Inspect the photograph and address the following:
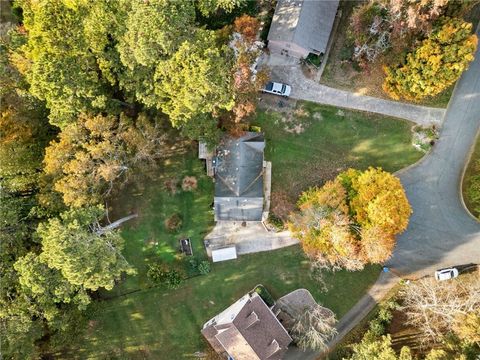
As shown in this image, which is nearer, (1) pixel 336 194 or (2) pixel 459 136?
(1) pixel 336 194

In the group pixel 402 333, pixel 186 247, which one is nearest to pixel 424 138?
pixel 402 333

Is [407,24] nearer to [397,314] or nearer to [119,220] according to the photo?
[397,314]

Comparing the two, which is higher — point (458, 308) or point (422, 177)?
point (422, 177)

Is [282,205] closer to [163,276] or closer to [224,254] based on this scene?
[224,254]

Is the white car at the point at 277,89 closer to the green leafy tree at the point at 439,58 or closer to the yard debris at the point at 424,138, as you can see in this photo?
the green leafy tree at the point at 439,58

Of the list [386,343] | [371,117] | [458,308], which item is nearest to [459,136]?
[371,117]

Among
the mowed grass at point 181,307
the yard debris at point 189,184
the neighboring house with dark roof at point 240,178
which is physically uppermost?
the neighboring house with dark roof at point 240,178

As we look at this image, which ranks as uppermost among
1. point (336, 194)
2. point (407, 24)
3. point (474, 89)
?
point (407, 24)

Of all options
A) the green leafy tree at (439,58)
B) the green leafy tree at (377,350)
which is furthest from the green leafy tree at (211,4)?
the green leafy tree at (377,350)
